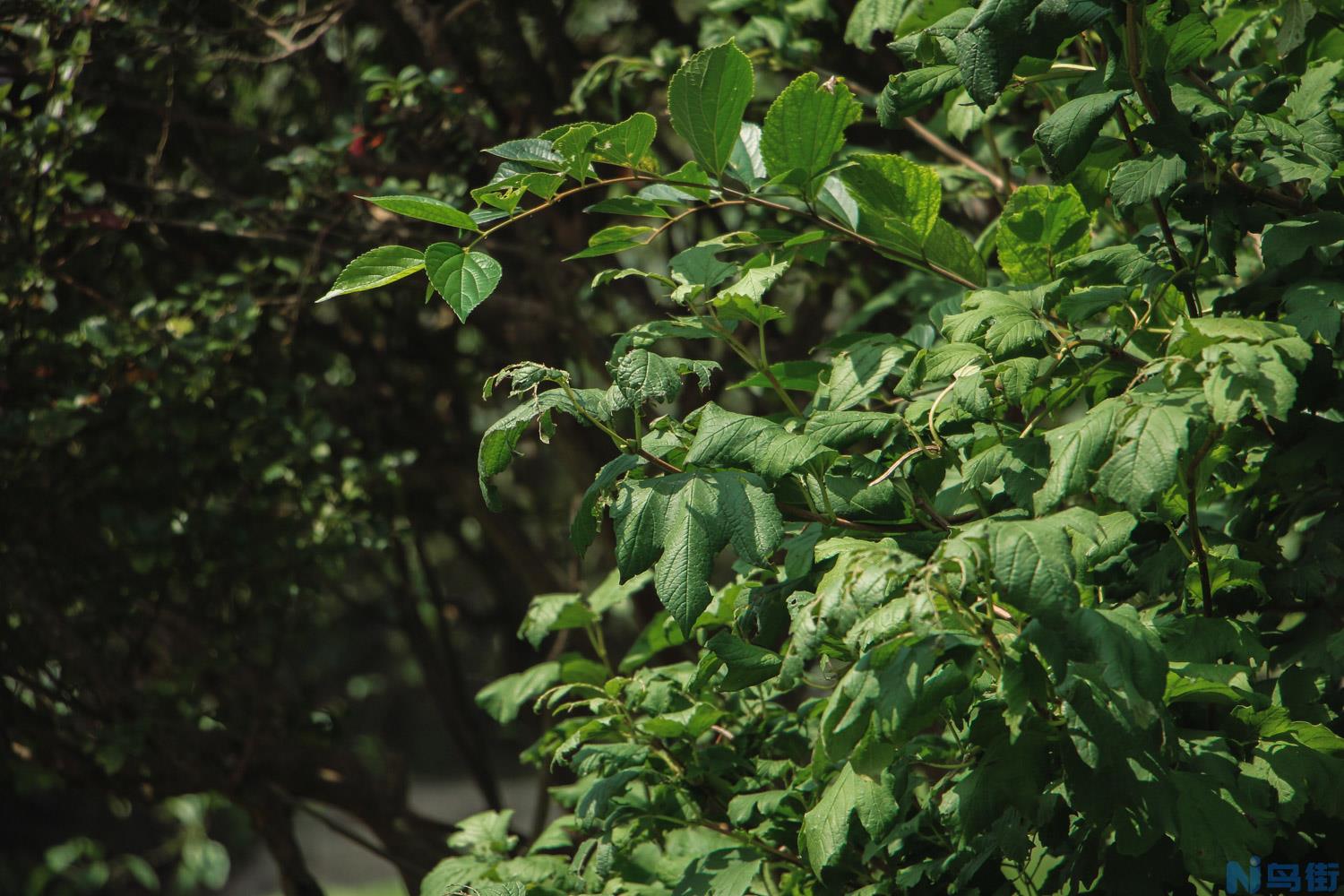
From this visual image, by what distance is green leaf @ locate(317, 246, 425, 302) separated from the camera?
47.4 inches

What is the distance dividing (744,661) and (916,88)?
28.4 inches

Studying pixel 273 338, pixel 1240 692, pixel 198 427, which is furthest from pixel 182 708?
pixel 1240 692

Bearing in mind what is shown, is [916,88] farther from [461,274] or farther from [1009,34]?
[461,274]

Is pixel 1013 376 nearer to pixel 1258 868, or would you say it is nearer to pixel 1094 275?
pixel 1094 275

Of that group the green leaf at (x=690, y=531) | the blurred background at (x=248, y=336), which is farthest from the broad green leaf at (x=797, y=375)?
the blurred background at (x=248, y=336)

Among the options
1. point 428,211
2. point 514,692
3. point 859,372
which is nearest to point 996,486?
point 859,372

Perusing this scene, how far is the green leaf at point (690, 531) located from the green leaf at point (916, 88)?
1.80 ft

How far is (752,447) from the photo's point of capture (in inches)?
47.6

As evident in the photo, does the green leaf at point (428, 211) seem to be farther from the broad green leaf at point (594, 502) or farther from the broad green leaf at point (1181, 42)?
the broad green leaf at point (1181, 42)

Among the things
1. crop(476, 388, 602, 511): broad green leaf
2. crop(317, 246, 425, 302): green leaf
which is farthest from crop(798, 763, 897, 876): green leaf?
crop(317, 246, 425, 302): green leaf

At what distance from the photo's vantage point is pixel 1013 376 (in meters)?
1.24

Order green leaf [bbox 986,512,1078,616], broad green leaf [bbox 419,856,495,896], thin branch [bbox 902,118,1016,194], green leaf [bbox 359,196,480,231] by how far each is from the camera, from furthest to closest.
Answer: thin branch [bbox 902,118,1016,194], broad green leaf [bbox 419,856,495,896], green leaf [bbox 359,196,480,231], green leaf [bbox 986,512,1078,616]

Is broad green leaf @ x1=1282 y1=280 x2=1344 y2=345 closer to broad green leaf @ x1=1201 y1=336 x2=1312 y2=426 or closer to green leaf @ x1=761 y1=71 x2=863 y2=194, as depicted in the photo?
broad green leaf @ x1=1201 y1=336 x2=1312 y2=426

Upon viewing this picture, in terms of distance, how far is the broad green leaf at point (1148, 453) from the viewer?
1.01 m
